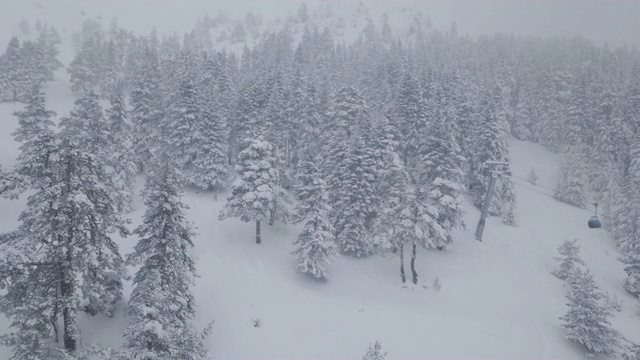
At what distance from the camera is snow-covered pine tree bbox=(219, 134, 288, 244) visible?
1232 inches

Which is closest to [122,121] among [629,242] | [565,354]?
[565,354]

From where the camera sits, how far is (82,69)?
234 feet

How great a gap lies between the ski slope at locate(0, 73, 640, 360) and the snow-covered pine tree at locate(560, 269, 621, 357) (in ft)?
4.97

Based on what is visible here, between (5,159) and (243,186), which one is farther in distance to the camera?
(5,159)

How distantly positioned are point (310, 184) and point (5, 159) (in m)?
37.2

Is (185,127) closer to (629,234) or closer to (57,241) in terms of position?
(57,241)

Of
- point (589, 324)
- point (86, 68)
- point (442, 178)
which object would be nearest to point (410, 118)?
Answer: point (442, 178)

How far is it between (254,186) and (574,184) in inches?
1792

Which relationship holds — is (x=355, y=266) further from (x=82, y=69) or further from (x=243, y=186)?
(x=82, y=69)

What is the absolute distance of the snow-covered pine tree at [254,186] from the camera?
1232 inches

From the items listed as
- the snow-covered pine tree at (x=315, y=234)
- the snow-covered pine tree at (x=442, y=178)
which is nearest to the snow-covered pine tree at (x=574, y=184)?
the snow-covered pine tree at (x=442, y=178)

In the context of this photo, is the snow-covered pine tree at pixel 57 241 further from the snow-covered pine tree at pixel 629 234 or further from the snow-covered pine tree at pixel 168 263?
the snow-covered pine tree at pixel 629 234

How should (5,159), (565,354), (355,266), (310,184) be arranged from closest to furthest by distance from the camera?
1. (565,354)
2. (310,184)
3. (355,266)
4. (5,159)

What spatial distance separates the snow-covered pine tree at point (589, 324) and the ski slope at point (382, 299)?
1.51m
